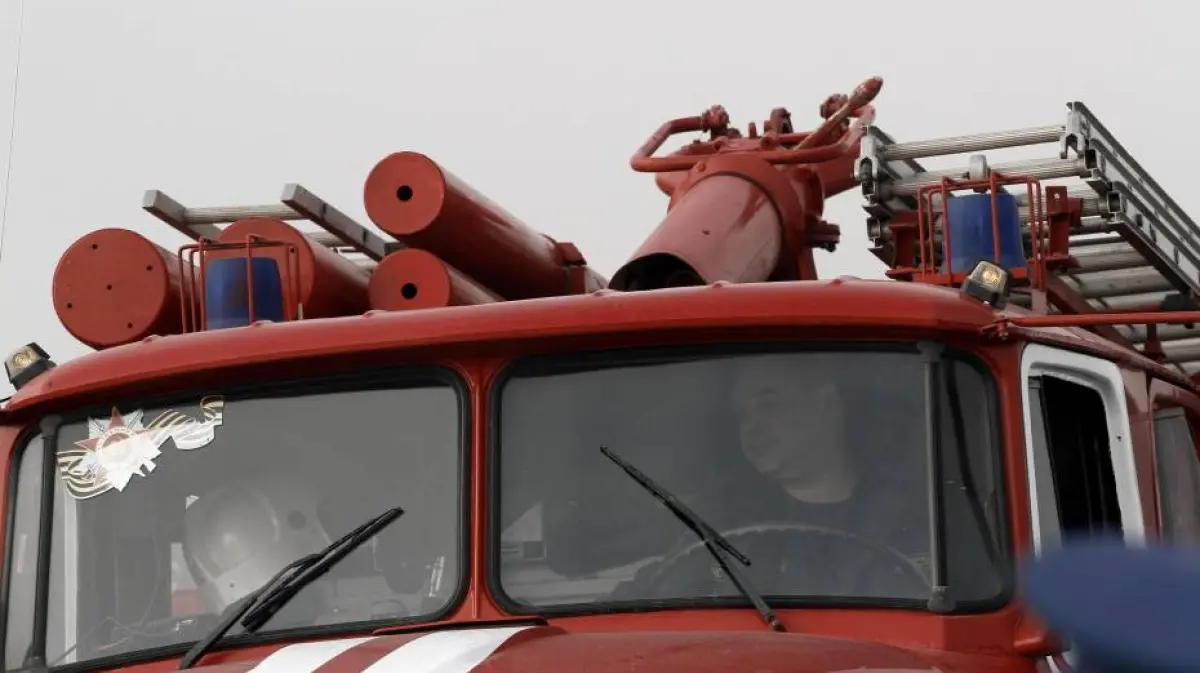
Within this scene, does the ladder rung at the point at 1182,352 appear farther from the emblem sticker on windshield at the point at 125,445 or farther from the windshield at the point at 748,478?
the emblem sticker on windshield at the point at 125,445

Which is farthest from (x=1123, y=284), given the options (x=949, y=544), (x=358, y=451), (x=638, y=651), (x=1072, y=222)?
(x=638, y=651)

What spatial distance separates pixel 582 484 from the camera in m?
3.88

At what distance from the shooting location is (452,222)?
521cm

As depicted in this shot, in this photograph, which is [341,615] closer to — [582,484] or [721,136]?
[582,484]

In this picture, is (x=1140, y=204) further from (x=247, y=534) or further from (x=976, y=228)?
(x=247, y=534)

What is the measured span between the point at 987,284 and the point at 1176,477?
4.24 ft

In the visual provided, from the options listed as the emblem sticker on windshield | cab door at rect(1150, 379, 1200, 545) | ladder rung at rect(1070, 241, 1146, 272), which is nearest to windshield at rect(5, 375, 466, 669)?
the emblem sticker on windshield

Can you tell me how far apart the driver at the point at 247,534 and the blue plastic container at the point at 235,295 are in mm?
823

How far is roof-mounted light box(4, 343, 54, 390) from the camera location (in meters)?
4.70

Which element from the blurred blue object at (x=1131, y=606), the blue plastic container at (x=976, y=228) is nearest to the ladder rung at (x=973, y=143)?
the blue plastic container at (x=976, y=228)

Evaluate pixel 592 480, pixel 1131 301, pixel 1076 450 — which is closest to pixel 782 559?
pixel 592 480

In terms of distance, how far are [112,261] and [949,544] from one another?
280 centimetres

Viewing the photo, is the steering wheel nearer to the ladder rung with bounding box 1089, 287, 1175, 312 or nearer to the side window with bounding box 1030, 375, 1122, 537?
the side window with bounding box 1030, 375, 1122, 537

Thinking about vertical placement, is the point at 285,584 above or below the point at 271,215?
below
